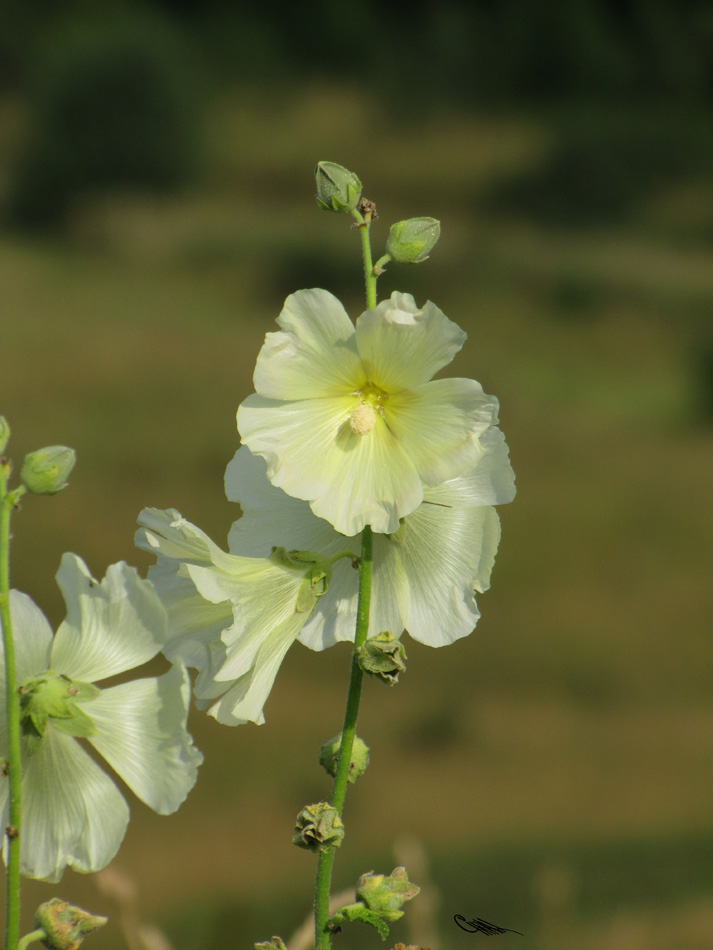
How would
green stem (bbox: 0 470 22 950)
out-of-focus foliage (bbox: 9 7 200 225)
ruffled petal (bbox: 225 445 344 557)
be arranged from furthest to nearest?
out-of-focus foliage (bbox: 9 7 200 225) → ruffled petal (bbox: 225 445 344 557) → green stem (bbox: 0 470 22 950)

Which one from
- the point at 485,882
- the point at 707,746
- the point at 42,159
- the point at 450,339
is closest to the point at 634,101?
the point at 42,159

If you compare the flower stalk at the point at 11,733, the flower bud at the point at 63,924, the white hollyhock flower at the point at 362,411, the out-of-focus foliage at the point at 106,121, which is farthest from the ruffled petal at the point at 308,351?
the out-of-focus foliage at the point at 106,121

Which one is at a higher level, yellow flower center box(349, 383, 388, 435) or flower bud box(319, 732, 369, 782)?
yellow flower center box(349, 383, 388, 435)

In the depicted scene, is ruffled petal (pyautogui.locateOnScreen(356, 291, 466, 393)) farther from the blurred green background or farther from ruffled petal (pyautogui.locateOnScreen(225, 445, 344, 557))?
the blurred green background

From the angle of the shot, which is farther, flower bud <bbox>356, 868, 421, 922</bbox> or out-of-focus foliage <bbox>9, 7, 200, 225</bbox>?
out-of-focus foliage <bbox>9, 7, 200, 225</bbox>

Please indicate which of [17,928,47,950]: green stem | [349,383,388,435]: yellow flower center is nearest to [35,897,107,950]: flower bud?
[17,928,47,950]: green stem

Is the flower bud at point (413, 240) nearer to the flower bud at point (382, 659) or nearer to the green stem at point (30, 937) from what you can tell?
the flower bud at point (382, 659)
